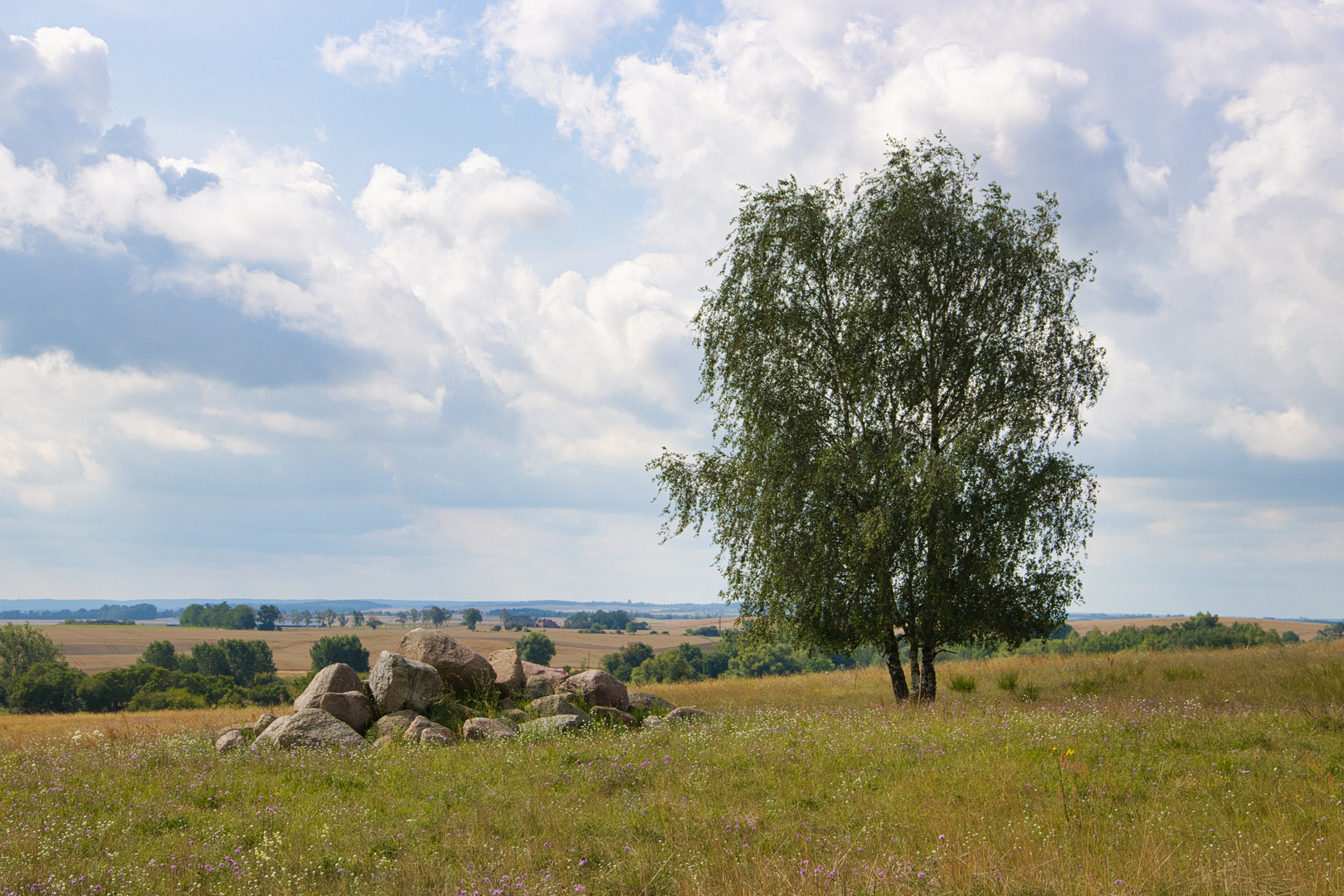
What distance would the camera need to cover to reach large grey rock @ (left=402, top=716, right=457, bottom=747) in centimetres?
1523

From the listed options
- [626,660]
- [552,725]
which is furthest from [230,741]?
[626,660]

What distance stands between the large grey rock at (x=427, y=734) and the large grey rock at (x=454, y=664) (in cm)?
320

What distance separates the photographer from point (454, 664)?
19266mm

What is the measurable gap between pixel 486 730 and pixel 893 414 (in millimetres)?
12882

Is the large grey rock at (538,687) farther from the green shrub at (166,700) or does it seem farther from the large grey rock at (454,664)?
the green shrub at (166,700)

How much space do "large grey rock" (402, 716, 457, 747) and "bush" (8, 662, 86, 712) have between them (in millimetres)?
60377

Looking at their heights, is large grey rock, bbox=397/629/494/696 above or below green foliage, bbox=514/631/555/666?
above

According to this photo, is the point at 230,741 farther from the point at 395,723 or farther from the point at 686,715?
the point at 686,715

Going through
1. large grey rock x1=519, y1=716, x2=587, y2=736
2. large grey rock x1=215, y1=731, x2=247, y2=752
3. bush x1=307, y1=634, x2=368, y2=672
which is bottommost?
bush x1=307, y1=634, x2=368, y2=672

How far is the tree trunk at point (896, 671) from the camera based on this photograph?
20938 mm

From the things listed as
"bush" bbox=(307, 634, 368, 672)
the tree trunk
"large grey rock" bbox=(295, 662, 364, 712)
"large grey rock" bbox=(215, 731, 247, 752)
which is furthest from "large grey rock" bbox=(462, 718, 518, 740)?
"bush" bbox=(307, 634, 368, 672)

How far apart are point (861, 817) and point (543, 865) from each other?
3.72 meters

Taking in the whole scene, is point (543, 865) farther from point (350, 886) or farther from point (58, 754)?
point (58, 754)

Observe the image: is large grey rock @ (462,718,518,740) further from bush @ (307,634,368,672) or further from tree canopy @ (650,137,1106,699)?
bush @ (307,634,368,672)
